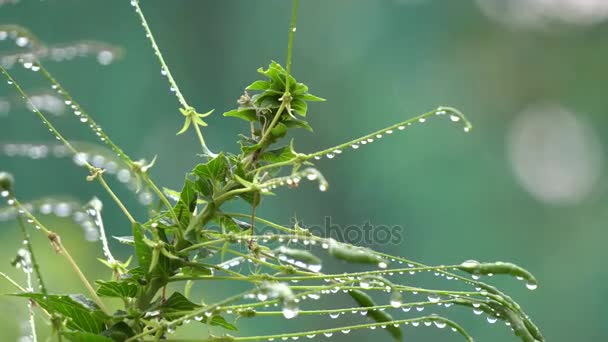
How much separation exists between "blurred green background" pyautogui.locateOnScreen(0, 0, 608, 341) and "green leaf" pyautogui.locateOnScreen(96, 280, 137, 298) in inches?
171

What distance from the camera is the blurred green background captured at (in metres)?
6.40

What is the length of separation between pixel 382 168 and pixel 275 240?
6.57m

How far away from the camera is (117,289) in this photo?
605mm

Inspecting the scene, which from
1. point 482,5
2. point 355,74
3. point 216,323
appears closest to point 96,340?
point 216,323

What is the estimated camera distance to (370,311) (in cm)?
59

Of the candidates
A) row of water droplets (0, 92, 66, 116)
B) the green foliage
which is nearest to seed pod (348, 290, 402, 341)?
the green foliage

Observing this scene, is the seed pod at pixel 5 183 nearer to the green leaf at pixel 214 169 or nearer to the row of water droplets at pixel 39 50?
the row of water droplets at pixel 39 50

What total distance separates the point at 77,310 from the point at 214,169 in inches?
5.8

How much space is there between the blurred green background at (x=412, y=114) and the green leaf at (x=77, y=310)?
4353mm

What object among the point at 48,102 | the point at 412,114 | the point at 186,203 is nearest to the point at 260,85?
the point at 186,203

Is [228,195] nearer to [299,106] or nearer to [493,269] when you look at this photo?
[299,106]

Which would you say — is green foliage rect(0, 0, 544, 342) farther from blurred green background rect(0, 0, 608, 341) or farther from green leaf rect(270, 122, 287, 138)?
blurred green background rect(0, 0, 608, 341)

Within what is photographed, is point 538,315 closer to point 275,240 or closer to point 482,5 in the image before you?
point 482,5

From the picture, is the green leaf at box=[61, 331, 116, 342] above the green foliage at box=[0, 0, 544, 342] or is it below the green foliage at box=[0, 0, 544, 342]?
below
